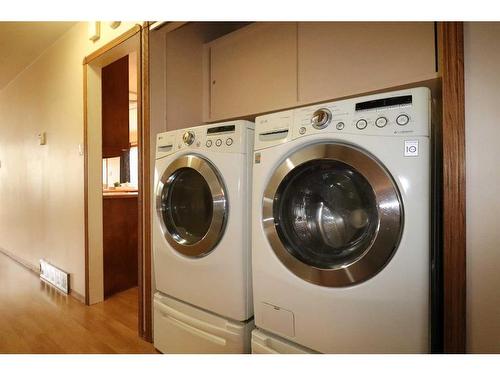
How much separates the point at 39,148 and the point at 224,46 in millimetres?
2247

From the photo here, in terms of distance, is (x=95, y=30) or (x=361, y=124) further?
(x=95, y=30)

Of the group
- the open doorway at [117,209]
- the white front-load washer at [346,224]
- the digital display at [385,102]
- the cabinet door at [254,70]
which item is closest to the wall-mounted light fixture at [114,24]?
the cabinet door at [254,70]

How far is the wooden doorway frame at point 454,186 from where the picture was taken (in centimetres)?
84

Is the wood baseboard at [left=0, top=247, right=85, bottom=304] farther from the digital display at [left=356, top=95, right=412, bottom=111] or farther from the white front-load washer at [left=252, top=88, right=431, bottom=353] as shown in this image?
the digital display at [left=356, top=95, right=412, bottom=111]

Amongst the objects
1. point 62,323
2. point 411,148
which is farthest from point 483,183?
point 62,323

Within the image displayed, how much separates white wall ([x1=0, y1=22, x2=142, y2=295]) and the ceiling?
6 cm

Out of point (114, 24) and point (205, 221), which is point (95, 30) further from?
point (205, 221)

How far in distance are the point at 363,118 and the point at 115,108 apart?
2476 mm

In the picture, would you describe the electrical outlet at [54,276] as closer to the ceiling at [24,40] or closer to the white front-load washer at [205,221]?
the white front-load washer at [205,221]

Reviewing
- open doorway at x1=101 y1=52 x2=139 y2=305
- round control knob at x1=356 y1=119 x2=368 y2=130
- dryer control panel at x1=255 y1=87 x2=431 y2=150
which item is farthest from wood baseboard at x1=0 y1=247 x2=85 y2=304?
round control knob at x1=356 y1=119 x2=368 y2=130

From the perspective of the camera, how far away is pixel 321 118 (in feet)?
3.28
